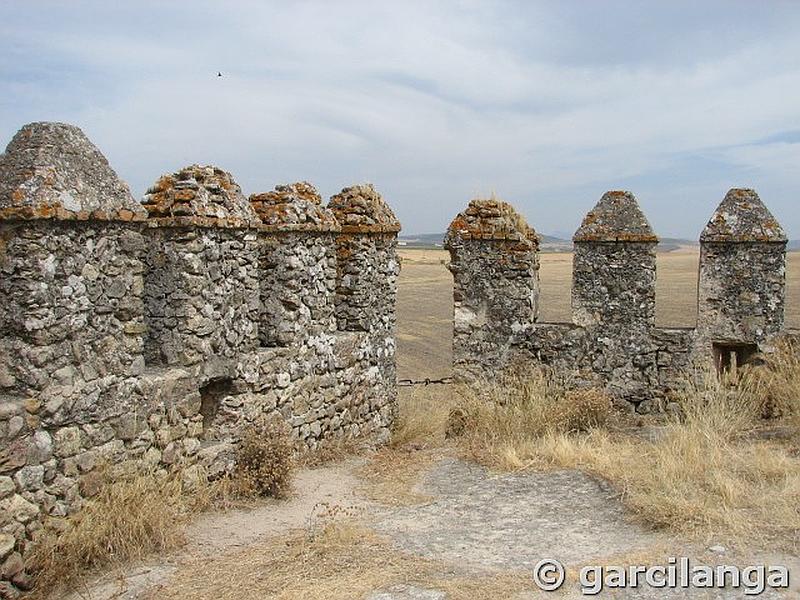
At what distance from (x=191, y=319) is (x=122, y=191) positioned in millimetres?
1208

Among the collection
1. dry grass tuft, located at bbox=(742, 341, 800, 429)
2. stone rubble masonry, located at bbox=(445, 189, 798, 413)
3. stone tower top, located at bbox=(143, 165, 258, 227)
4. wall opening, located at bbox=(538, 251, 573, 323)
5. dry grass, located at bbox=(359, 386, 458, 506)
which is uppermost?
stone tower top, located at bbox=(143, 165, 258, 227)

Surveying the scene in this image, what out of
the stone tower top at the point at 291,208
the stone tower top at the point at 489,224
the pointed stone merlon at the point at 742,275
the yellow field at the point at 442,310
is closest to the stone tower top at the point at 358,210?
the stone tower top at the point at 291,208

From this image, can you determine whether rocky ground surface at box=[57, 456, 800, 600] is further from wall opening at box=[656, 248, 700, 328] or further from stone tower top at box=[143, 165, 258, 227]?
wall opening at box=[656, 248, 700, 328]

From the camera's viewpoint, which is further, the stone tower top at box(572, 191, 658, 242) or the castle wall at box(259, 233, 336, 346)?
the stone tower top at box(572, 191, 658, 242)

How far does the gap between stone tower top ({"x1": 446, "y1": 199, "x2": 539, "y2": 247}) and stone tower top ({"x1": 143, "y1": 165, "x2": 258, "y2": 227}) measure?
4.01 m

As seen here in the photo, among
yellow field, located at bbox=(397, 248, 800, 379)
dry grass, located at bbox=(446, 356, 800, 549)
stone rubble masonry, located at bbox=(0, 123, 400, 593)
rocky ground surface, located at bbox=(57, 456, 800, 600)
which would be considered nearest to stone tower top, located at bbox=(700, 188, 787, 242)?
dry grass, located at bbox=(446, 356, 800, 549)

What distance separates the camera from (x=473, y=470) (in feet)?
27.3

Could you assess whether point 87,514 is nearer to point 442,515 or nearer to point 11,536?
point 11,536

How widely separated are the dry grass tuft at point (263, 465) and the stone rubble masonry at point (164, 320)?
0.16 m

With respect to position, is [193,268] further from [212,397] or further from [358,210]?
[358,210]

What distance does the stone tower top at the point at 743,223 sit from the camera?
34.0 ft

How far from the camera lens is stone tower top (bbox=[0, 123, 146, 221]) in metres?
5.24

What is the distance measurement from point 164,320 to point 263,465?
4.96 feet

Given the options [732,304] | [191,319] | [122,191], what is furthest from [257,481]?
[732,304]
